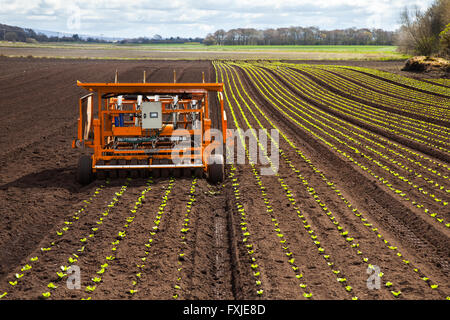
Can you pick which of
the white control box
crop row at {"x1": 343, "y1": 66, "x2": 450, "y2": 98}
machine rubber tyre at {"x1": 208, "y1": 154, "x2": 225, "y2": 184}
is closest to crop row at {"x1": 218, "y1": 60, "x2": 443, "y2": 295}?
machine rubber tyre at {"x1": 208, "y1": 154, "x2": 225, "y2": 184}

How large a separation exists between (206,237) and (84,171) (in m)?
4.09

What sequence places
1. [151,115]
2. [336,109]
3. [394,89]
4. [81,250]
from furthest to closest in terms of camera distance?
[394,89]
[336,109]
[151,115]
[81,250]

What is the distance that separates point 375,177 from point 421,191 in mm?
1316

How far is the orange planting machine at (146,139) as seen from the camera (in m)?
10.4

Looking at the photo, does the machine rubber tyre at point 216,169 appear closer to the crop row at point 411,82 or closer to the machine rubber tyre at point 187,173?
the machine rubber tyre at point 187,173

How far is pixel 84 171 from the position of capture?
33.4 ft

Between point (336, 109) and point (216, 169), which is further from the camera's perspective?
point (336, 109)

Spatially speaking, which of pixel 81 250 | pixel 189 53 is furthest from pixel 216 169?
pixel 189 53

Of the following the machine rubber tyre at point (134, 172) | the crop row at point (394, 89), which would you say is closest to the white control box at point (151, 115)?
the machine rubber tyre at point (134, 172)

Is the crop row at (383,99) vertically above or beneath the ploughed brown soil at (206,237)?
above

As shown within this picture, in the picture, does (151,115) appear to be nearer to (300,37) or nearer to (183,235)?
(183,235)

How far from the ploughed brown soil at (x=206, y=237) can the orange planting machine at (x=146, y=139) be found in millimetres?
337

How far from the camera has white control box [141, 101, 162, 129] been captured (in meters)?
10.4
